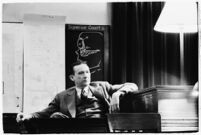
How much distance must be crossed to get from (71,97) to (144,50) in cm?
71

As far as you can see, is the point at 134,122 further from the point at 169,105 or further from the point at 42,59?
the point at 42,59

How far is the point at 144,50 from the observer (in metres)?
3.35

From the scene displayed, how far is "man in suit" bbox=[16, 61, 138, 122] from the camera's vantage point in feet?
10.8

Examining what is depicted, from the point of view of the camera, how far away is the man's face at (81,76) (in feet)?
11.0

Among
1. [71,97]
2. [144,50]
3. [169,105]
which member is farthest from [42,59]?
[169,105]

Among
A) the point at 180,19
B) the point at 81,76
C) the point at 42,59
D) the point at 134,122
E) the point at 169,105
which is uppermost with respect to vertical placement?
the point at 180,19

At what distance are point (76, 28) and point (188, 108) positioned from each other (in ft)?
3.63

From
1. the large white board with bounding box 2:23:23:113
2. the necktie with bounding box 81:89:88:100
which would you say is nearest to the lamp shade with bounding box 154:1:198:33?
the necktie with bounding box 81:89:88:100

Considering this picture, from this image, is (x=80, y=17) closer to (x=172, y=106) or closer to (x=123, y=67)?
(x=123, y=67)

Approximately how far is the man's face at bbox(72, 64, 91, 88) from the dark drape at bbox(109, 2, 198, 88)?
0.19 m

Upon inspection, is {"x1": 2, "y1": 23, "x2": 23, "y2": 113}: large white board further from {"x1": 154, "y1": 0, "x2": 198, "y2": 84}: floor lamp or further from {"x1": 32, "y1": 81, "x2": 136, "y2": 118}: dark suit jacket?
{"x1": 154, "y1": 0, "x2": 198, "y2": 84}: floor lamp

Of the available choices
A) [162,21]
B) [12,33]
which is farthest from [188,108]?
[12,33]

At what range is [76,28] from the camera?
3.35m

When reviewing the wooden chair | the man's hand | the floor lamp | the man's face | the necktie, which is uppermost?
the floor lamp
